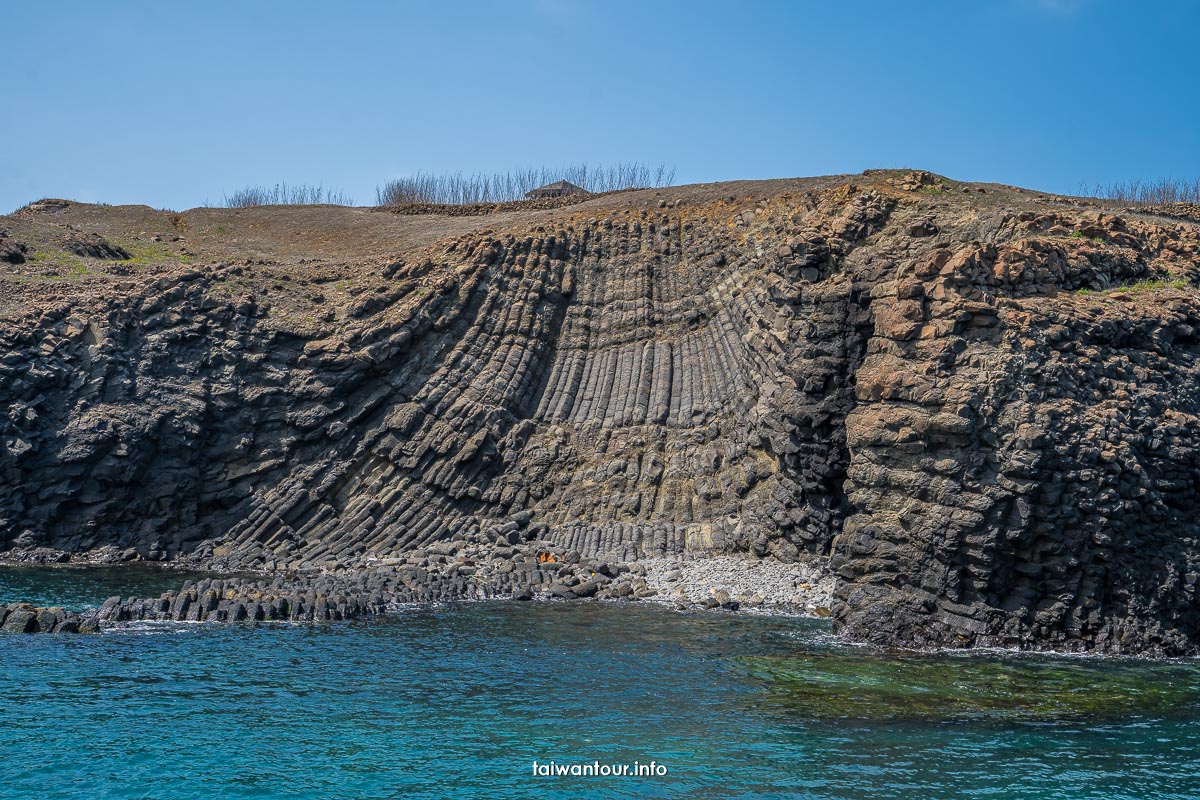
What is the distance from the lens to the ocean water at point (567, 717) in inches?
537

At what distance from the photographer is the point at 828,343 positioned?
1173 inches

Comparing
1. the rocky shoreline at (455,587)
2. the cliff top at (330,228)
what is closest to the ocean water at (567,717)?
the rocky shoreline at (455,587)

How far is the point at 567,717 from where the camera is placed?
1648 centimetres

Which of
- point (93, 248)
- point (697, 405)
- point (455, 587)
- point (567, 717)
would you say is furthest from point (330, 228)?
point (567, 717)

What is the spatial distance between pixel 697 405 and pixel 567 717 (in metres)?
20.6

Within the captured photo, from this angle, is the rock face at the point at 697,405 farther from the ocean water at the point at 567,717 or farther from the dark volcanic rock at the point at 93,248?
the dark volcanic rock at the point at 93,248

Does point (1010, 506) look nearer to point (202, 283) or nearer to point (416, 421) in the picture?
point (416, 421)

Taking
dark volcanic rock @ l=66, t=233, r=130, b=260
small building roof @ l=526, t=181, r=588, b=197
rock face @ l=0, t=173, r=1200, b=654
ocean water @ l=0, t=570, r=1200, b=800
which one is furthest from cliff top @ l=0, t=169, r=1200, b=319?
ocean water @ l=0, t=570, r=1200, b=800

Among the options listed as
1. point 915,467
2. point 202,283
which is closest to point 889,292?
point 915,467

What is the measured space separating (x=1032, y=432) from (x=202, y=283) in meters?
30.3

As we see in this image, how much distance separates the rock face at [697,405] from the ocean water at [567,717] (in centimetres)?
279

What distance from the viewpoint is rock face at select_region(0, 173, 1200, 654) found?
21.9 meters

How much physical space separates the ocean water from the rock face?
2.79 m

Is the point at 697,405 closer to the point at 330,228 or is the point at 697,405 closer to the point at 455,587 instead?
the point at 455,587
